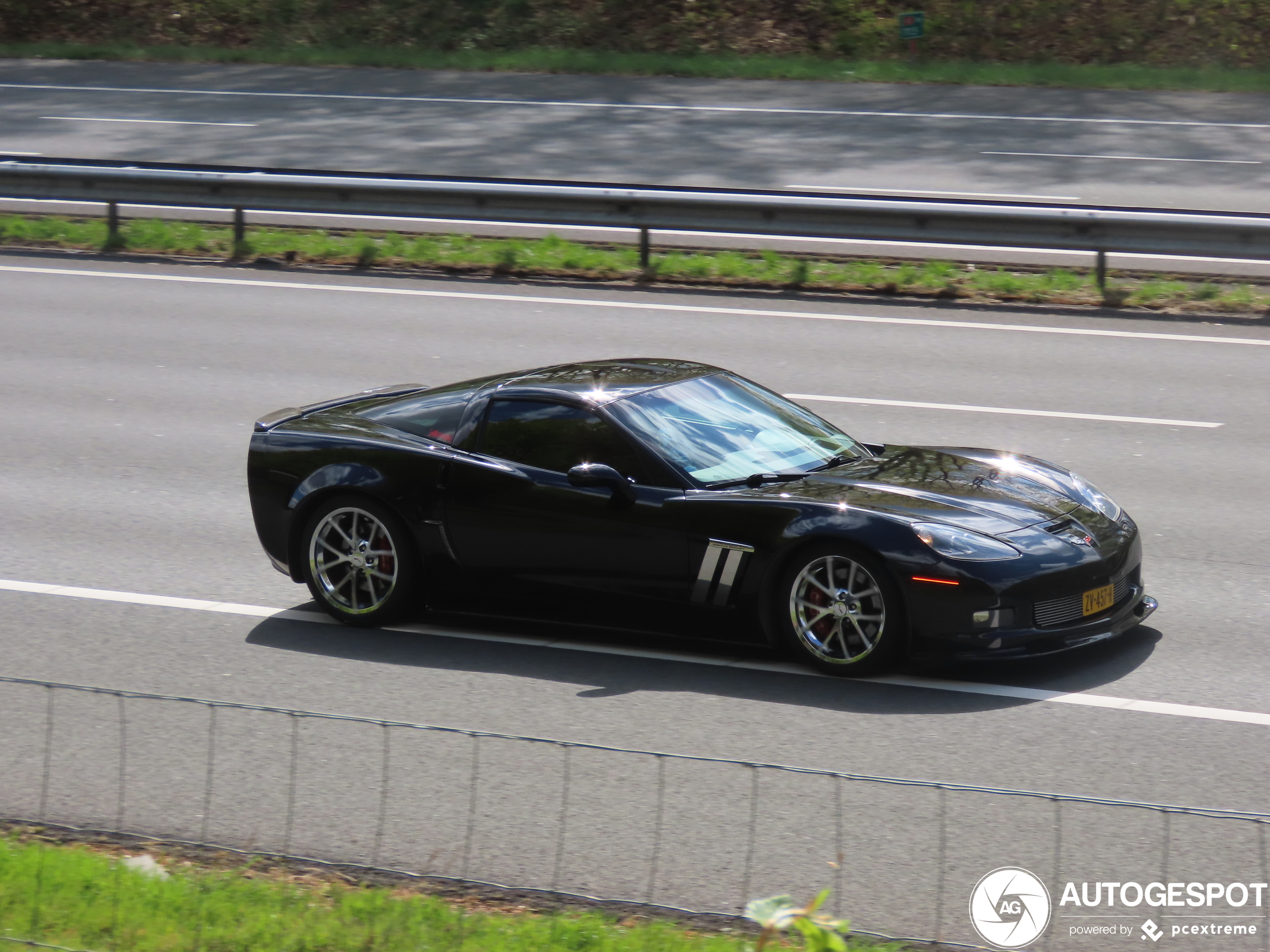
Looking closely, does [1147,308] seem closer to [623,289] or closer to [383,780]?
[623,289]

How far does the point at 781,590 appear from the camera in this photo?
7133mm

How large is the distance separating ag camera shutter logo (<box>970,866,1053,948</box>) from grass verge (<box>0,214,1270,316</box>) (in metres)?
10.9

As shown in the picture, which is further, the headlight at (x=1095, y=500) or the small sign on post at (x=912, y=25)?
the small sign on post at (x=912, y=25)

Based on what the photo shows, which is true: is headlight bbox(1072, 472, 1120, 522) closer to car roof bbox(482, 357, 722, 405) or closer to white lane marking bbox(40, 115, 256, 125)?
car roof bbox(482, 357, 722, 405)

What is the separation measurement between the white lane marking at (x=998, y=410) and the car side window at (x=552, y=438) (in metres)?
4.70

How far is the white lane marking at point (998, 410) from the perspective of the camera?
11.5 metres

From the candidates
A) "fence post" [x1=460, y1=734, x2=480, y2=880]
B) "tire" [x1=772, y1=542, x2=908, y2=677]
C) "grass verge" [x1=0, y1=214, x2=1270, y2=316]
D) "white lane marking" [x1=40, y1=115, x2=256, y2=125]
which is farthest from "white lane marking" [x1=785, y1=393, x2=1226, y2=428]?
"white lane marking" [x1=40, y1=115, x2=256, y2=125]

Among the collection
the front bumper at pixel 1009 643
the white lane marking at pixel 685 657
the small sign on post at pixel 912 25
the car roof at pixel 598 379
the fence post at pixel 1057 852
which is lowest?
the white lane marking at pixel 685 657

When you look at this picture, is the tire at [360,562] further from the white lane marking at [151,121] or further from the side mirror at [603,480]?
the white lane marking at [151,121]

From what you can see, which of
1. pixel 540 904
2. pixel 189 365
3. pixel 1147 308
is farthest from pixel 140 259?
pixel 540 904

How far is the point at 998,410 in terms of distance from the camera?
39.1 ft

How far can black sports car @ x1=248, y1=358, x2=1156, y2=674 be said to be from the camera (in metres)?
6.88

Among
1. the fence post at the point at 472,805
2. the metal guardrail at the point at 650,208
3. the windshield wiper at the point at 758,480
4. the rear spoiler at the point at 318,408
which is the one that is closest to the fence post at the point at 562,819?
the fence post at the point at 472,805

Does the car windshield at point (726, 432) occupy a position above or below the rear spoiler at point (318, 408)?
above
